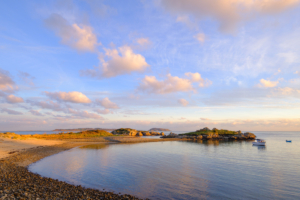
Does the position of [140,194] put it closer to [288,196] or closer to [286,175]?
[288,196]

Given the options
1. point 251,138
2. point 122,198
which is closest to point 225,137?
point 251,138

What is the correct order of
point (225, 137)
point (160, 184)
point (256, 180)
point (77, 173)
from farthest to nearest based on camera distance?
1. point (225, 137)
2. point (77, 173)
3. point (256, 180)
4. point (160, 184)

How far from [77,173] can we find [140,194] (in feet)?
34.0

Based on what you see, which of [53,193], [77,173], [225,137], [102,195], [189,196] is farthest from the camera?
[225,137]

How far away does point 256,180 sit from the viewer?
18.6 meters

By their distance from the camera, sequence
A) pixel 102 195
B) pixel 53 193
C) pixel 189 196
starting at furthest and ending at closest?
1. pixel 189 196
2. pixel 102 195
3. pixel 53 193

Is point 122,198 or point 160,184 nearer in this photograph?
point 122,198

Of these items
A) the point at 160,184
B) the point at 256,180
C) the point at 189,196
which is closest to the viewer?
the point at 189,196

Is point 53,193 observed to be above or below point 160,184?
above

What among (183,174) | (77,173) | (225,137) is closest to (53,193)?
(77,173)

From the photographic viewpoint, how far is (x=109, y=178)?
18812mm

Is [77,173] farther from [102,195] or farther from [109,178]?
[102,195]

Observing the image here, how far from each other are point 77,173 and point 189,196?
46.2 ft

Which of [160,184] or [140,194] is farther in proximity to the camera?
[160,184]
